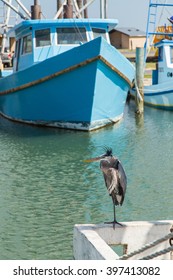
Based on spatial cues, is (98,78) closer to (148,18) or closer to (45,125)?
(45,125)

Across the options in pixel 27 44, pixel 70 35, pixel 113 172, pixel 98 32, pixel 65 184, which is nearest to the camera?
pixel 113 172

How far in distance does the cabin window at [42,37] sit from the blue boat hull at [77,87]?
1.08m

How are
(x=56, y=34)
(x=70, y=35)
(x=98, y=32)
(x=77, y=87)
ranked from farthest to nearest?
(x=98, y=32) < (x=70, y=35) < (x=56, y=34) < (x=77, y=87)

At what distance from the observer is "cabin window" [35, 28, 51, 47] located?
1777 cm

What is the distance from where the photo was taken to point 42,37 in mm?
17812

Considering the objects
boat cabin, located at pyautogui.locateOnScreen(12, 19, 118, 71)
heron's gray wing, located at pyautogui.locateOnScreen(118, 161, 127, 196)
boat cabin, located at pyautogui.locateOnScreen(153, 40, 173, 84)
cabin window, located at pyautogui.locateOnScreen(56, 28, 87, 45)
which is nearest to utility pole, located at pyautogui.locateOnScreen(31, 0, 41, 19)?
boat cabin, located at pyautogui.locateOnScreen(12, 19, 118, 71)

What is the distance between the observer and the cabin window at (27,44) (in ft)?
59.9

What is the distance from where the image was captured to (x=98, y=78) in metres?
16.1

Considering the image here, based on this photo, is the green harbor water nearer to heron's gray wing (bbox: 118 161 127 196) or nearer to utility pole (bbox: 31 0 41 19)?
heron's gray wing (bbox: 118 161 127 196)

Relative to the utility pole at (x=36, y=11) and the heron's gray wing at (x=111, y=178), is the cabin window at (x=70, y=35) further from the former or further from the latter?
the heron's gray wing at (x=111, y=178)

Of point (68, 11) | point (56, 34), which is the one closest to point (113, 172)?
point (56, 34)

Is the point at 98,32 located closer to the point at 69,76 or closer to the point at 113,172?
the point at 69,76

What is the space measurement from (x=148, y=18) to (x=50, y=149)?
11192 millimetres

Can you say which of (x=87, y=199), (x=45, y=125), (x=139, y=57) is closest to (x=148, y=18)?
(x=139, y=57)
